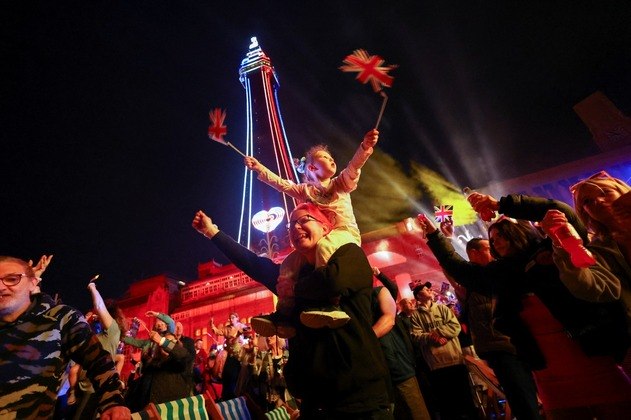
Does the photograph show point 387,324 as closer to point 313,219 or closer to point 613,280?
point 313,219

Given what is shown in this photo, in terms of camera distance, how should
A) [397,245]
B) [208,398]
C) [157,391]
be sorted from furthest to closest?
[397,245], [157,391], [208,398]

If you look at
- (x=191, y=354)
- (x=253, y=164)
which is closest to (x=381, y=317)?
(x=253, y=164)

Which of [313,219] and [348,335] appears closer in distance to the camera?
[348,335]

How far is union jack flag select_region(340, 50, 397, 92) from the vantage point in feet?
13.5

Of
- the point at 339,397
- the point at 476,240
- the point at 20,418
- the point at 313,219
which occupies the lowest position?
the point at 339,397

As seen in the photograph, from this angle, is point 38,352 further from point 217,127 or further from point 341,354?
point 217,127

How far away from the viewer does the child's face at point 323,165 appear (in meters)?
3.47

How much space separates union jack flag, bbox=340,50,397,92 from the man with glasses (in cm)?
394

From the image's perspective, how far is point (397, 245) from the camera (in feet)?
66.0

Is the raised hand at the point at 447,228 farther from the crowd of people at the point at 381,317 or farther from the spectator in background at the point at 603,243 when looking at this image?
the spectator in background at the point at 603,243

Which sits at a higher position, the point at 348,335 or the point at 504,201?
the point at 504,201

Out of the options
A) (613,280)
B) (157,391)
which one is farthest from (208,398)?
(613,280)

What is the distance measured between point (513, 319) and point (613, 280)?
0.70 m

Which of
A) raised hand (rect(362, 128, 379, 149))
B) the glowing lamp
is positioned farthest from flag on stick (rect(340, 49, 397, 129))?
the glowing lamp
